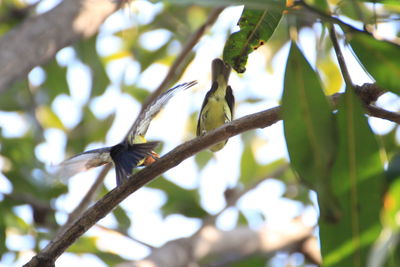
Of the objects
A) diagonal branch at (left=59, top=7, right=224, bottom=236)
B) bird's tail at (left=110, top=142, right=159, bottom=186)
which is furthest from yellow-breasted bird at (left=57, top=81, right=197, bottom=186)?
diagonal branch at (left=59, top=7, right=224, bottom=236)

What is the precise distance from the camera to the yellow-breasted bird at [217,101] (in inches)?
105

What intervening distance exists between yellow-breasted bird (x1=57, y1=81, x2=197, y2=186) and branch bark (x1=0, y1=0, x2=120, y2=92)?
386 mm

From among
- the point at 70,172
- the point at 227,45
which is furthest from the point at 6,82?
the point at 227,45

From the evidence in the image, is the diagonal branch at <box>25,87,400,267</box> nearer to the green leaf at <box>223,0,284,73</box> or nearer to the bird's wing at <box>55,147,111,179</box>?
the green leaf at <box>223,0,284,73</box>

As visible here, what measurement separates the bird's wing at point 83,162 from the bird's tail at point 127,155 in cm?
6

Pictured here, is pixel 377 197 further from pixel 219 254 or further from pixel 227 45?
pixel 219 254

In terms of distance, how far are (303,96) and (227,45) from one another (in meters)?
0.49

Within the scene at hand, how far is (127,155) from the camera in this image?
2.08m

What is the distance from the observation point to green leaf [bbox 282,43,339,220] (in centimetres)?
117

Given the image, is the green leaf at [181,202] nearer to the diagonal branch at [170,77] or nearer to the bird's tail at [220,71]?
the diagonal branch at [170,77]

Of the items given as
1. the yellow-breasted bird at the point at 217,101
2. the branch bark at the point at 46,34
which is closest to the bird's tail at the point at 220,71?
the yellow-breasted bird at the point at 217,101

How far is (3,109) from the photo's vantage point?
3.77 meters

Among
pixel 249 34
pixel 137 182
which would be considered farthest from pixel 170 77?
pixel 137 182

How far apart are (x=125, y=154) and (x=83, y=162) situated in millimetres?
245
